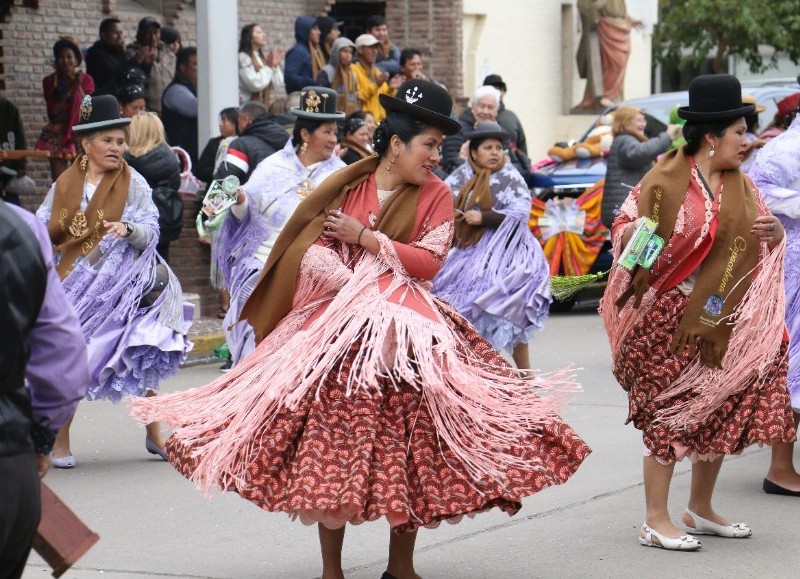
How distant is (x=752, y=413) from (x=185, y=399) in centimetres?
221

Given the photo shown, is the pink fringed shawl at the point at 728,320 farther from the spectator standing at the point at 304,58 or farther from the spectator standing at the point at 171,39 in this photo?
the spectator standing at the point at 304,58

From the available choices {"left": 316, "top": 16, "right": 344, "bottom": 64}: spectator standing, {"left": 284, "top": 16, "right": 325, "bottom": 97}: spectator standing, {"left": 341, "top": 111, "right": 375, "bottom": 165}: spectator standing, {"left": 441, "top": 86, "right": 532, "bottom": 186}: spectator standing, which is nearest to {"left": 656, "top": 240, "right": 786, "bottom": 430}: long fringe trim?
{"left": 341, "top": 111, "right": 375, "bottom": 165}: spectator standing

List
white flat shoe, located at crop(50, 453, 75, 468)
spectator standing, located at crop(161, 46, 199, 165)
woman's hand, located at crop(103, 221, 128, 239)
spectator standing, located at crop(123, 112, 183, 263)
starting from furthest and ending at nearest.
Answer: spectator standing, located at crop(161, 46, 199, 165) → spectator standing, located at crop(123, 112, 183, 263) → white flat shoe, located at crop(50, 453, 75, 468) → woman's hand, located at crop(103, 221, 128, 239)

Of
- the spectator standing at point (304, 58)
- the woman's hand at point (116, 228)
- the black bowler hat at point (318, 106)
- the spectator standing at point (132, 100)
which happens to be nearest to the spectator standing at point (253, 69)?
the spectator standing at point (304, 58)

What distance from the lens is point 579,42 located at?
25188 mm

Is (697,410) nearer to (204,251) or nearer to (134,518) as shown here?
(134,518)

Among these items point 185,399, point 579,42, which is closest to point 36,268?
point 185,399

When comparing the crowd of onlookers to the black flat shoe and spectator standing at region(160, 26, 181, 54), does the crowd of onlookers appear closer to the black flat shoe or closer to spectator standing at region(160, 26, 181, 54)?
spectator standing at region(160, 26, 181, 54)

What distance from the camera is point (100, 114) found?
25.8 feet

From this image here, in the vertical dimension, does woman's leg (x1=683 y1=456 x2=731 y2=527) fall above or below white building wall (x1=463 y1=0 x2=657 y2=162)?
below

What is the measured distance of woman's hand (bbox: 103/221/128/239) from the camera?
779 centimetres

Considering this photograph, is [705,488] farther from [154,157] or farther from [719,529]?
[154,157]

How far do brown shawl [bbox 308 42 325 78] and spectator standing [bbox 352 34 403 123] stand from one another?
2.28 ft

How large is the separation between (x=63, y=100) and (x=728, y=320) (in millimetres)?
9771
